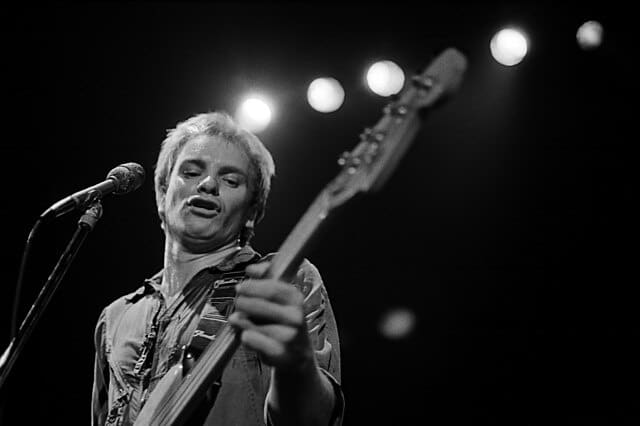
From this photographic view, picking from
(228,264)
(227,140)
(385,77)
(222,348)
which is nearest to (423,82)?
(222,348)

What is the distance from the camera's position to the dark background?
382 centimetres

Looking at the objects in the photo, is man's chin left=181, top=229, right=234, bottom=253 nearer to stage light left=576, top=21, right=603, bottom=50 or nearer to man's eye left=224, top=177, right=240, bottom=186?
man's eye left=224, top=177, right=240, bottom=186

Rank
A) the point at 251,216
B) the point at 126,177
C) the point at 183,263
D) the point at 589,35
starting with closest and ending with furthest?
the point at 126,177, the point at 183,263, the point at 251,216, the point at 589,35

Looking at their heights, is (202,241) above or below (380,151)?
above

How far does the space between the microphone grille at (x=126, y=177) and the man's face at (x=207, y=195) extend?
0.48 feet

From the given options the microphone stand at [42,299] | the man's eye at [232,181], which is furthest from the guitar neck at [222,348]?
the man's eye at [232,181]

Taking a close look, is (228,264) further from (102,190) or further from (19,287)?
(19,287)

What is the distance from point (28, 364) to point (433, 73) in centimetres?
329

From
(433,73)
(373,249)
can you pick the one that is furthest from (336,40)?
(433,73)

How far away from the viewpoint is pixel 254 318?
4.35 ft

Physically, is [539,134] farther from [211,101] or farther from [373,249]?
[211,101]

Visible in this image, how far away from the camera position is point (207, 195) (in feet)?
7.73

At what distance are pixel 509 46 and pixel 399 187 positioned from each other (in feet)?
3.26

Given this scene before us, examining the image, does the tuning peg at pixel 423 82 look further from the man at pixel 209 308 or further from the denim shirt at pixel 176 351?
the denim shirt at pixel 176 351
